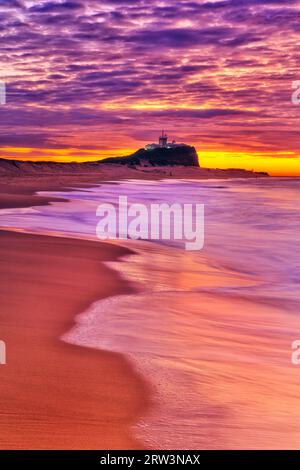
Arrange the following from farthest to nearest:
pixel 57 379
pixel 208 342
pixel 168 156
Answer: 1. pixel 168 156
2. pixel 208 342
3. pixel 57 379

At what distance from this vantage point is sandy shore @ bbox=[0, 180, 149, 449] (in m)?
3.57

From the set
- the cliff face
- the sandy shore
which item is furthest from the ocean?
the cliff face

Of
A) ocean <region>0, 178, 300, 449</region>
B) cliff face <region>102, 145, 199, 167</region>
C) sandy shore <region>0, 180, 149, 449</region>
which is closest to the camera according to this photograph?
sandy shore <region>0, 180, 149, 449</region>

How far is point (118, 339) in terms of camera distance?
18.7ft

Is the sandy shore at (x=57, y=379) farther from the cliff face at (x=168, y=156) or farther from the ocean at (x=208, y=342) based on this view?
the cliff face at (x=168, y=156)

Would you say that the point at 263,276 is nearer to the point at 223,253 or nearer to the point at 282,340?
the point at 223,253

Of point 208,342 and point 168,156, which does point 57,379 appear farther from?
point 168,156

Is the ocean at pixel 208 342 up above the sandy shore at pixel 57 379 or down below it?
below

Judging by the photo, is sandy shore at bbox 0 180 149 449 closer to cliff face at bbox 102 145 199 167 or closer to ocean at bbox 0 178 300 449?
ocean at bbox 0 178 300 449

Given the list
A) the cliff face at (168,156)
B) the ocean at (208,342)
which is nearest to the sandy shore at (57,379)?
the ocean at (208,342)

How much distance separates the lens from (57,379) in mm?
4430

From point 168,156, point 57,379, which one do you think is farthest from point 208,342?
point 168,156

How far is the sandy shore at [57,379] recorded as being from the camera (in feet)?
11.7

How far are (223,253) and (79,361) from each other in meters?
8.99
